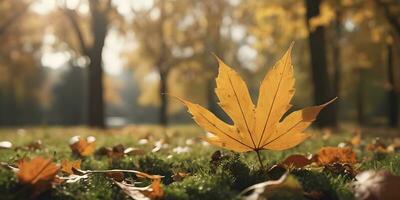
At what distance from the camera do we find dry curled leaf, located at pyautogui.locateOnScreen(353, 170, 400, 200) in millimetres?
1583

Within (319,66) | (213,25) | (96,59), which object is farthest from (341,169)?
(213,25)

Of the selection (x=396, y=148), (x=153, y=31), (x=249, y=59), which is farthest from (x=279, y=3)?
(x=249, y=59)

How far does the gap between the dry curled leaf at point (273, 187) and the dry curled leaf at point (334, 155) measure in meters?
0.80

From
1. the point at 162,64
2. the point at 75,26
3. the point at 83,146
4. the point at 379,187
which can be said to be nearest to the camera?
the point at 379,187

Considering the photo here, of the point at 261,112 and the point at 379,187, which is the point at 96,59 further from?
the point at 379,187

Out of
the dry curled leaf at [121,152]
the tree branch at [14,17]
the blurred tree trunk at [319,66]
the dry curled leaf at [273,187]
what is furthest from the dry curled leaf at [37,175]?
the tree branch at [14,17]

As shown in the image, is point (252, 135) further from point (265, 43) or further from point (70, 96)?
point (70, 96)

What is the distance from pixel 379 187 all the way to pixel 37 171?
3.66 ft

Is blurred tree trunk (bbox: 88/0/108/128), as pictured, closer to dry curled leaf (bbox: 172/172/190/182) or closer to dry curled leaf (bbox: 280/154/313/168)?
dry curled leaf (bbox: 172/172/190/182)

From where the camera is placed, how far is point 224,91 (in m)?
1.84

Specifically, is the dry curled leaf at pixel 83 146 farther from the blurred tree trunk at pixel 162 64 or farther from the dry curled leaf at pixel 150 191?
the blurred tree trunk at pixel 162 64

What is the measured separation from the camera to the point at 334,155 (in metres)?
2.46

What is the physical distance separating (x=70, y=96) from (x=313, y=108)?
4955 cm

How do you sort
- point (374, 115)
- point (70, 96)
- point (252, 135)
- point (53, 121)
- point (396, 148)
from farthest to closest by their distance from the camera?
point (53, 121) < point (70, 96) < point (374, 115) < point (396, 148) < point (252, 135)
